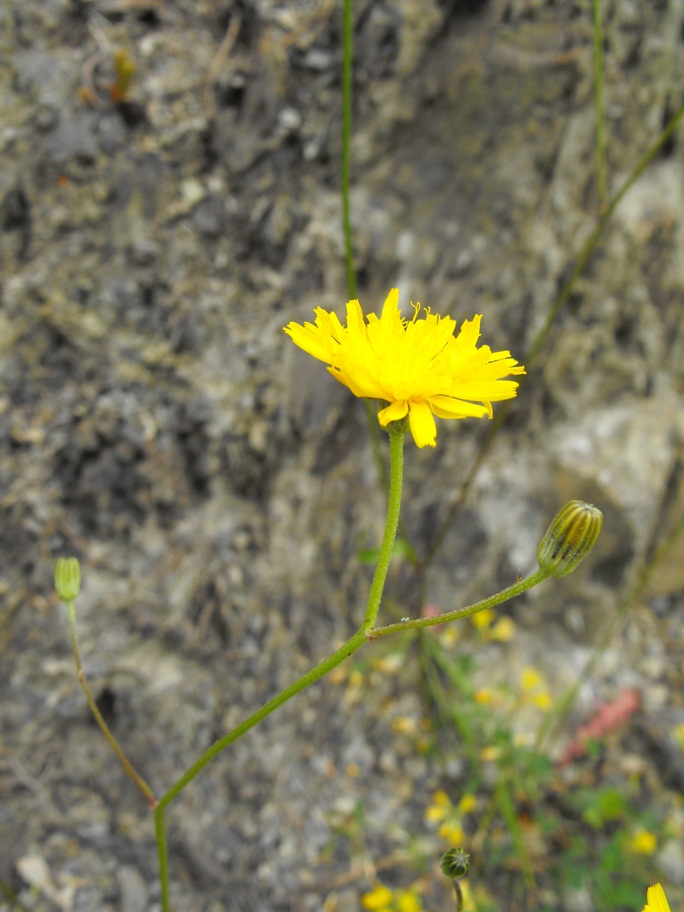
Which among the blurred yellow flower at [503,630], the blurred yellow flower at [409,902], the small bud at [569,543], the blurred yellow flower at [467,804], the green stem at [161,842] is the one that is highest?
the small bud at [569,543]

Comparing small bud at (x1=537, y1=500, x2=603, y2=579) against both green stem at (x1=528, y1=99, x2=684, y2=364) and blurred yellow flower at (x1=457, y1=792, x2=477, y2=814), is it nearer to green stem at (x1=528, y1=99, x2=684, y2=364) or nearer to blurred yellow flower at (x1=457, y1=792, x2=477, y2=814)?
green stem at (x1=528, y1=99, x2=684, y2=364)

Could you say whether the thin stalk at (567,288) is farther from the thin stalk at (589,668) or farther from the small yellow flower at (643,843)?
the small yellow flower at (643,843)

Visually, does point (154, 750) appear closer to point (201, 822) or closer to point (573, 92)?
point (201, 822)

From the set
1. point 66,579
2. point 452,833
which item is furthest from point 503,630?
point 66,579

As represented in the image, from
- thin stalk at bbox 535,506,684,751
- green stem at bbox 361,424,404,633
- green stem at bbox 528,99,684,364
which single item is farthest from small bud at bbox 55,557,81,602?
thin stalk at bbox 535,506,684,751

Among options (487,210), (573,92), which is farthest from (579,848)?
(573,92)

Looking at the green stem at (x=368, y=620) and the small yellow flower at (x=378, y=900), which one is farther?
the small yellow flower at (x=378, y=900)

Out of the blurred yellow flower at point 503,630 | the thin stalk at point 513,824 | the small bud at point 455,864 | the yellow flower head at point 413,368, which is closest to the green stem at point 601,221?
the yellow flower head at point 413,368

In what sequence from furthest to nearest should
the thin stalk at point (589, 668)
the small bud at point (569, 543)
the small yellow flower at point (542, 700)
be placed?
1. the small yellow flower at point (542, 700)
2. the thin stalk at point (589, 668)
3. the small bud at point (569, 543)

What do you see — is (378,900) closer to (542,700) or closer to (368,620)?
(542,700)
